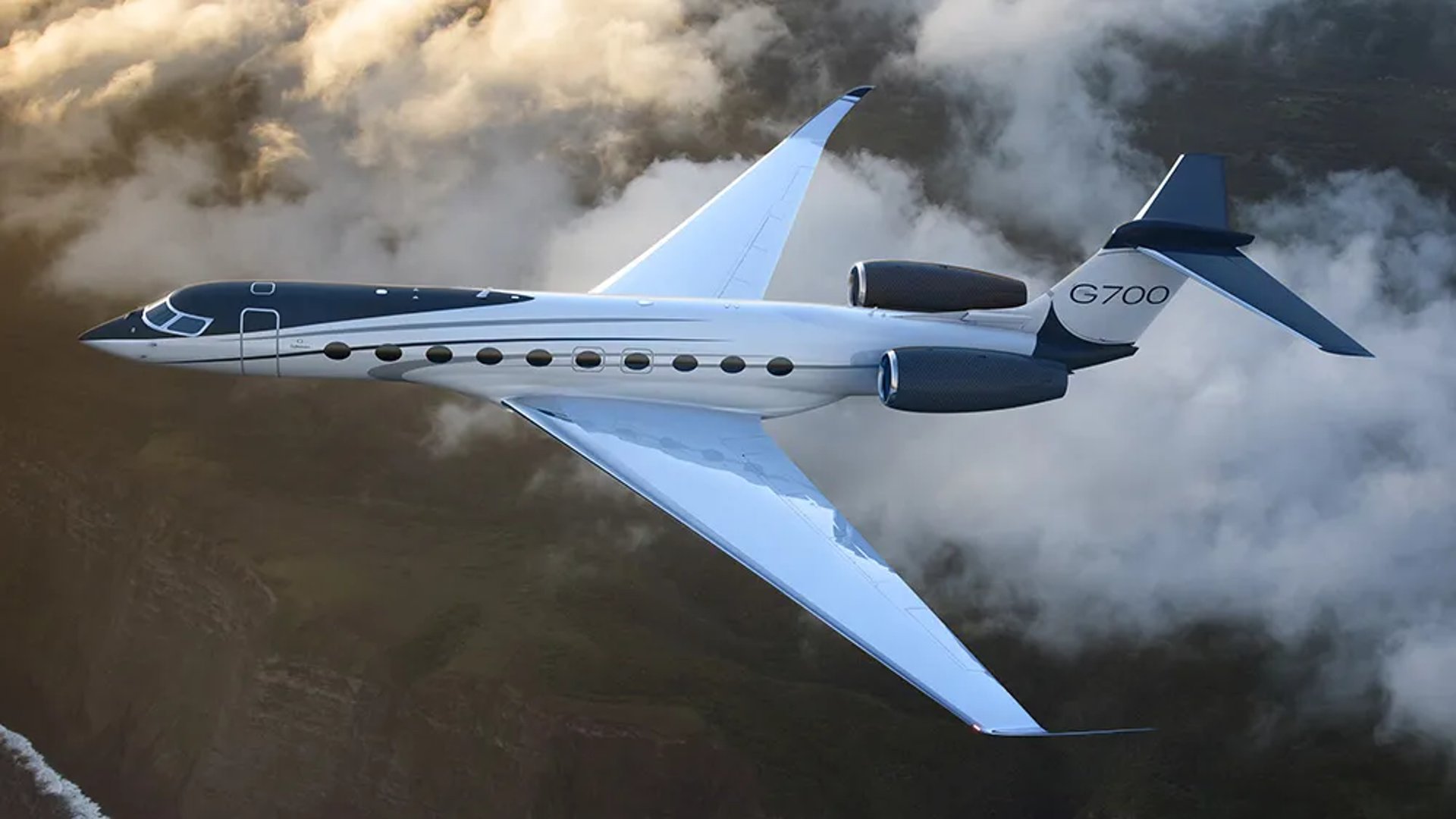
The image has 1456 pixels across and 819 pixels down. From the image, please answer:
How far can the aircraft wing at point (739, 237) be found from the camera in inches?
1175

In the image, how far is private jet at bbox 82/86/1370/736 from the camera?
25734 mm

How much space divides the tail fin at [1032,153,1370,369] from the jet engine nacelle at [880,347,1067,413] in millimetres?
1605

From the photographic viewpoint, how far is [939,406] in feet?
87.1

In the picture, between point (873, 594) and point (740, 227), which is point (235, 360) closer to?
point (740, 227)

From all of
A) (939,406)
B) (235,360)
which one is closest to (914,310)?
(939,406)

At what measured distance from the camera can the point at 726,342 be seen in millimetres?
26938

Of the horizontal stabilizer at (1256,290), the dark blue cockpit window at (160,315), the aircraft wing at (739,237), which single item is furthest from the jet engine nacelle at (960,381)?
the dark blue cockpit window at (160,315)

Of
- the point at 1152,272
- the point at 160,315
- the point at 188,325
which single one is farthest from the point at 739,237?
the point at 160,315

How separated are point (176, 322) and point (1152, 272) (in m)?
22.5

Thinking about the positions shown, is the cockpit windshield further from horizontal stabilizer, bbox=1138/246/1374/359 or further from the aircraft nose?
horizontal stabilizer, bbox=1138/246/1374/359

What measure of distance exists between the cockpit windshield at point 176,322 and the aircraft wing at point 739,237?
29.9ft

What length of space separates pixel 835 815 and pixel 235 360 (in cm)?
3569

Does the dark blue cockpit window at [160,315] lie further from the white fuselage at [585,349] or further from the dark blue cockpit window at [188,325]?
the white fuselage at [585,349]

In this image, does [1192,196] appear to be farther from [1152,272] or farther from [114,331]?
[114,331]
